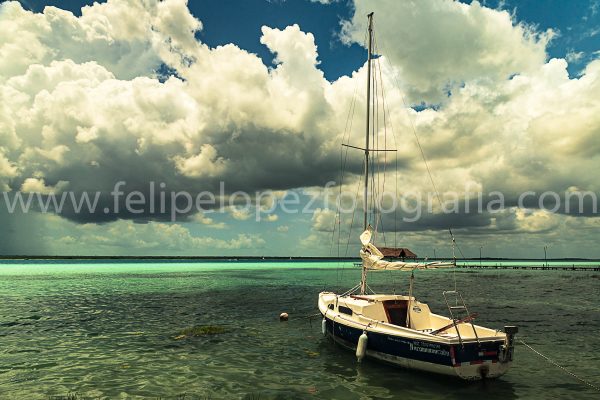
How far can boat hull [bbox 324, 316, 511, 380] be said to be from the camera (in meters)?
15.5

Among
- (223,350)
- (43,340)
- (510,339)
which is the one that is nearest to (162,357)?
(223,350)

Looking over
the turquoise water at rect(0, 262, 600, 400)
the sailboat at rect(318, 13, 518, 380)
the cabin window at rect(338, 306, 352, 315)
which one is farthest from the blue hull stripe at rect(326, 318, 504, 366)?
the cabin window at rect(338, 306, 352, 315)

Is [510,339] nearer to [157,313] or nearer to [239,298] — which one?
[157,313]

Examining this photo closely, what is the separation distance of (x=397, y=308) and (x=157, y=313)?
23.9 metres

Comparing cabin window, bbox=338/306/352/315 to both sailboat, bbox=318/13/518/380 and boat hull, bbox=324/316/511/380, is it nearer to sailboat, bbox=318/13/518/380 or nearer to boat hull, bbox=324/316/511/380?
sailboat, bbox=318/13/518/380

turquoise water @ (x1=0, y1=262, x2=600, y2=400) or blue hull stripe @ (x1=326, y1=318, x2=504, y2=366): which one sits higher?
blue hull stripe @ (x1=326, y1=318, x2=504, y2=366)

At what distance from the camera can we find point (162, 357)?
2050cm

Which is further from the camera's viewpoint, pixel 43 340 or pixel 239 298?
pixel 239 298

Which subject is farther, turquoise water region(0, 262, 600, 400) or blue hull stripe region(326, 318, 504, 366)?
turquoise water region(0, 262, 600, 400)

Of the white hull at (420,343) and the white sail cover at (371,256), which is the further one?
the white sail cover at (371,256)

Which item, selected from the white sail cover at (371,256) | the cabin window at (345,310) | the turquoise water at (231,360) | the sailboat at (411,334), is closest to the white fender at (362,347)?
the sailboat at (411,334)

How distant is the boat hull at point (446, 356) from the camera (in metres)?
15.5

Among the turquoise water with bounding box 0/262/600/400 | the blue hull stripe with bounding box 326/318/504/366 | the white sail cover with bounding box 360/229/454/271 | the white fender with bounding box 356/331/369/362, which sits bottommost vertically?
the turquoise water with bounding box 0/262/600/400

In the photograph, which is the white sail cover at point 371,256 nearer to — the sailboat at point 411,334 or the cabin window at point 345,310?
the sailboat at point 411,334
